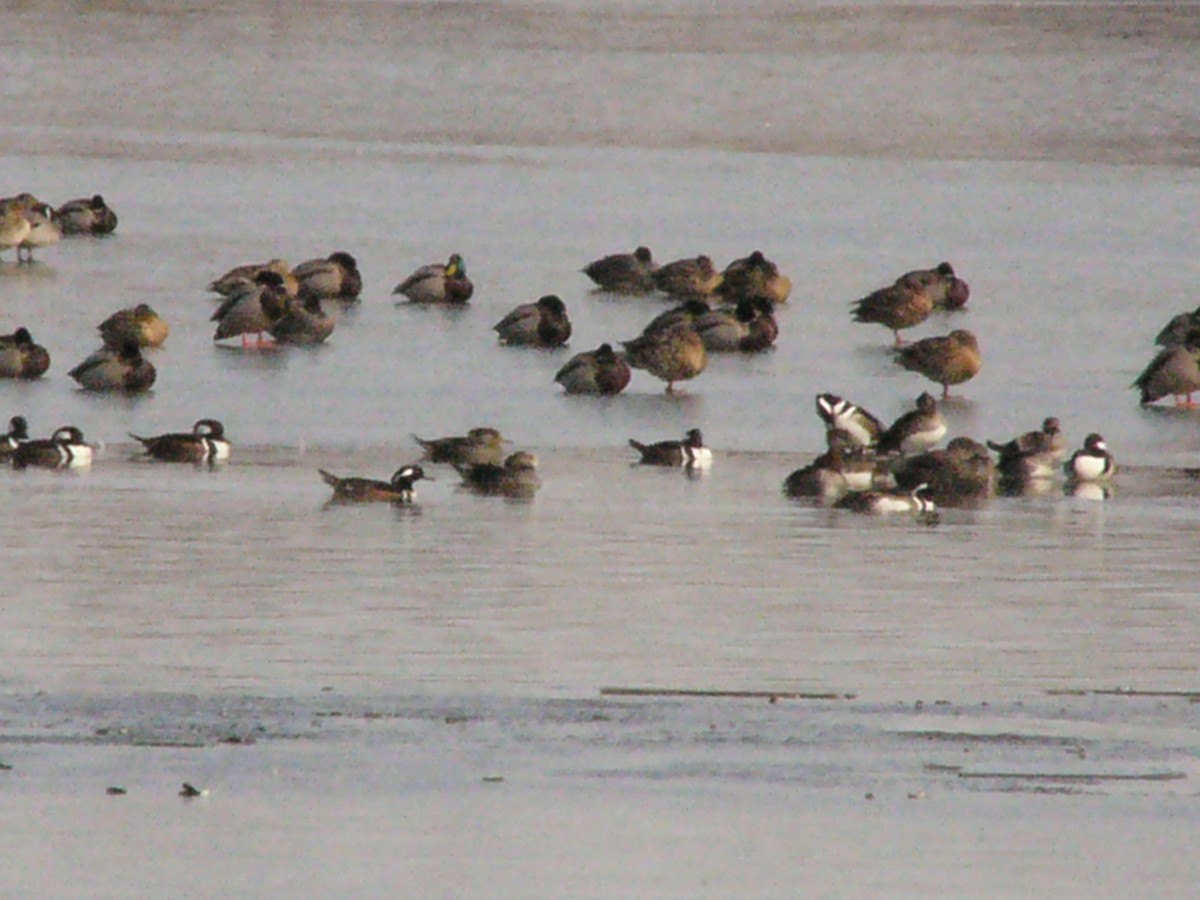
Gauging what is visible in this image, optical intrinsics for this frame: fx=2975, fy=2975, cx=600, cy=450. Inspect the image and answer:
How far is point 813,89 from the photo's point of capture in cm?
4606

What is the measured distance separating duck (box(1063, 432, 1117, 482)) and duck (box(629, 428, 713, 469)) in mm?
1884

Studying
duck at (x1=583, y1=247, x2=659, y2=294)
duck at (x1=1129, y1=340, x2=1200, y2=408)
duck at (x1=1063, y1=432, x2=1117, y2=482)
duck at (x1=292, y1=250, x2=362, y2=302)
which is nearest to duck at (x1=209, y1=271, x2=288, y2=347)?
duck at (x1=292, y1=250, x2=362, y2=302)

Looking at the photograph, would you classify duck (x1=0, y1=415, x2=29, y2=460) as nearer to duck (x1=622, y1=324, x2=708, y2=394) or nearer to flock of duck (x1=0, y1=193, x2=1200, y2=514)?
flock of duck (x1=0, y1=193, x2=1200, y2=514)

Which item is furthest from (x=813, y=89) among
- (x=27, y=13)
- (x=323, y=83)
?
(x=27, y=13)

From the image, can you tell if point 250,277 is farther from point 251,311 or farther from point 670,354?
point 670,354

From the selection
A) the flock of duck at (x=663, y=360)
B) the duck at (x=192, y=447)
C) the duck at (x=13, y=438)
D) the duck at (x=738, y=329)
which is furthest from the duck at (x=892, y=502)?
the duck at (x=738, y=329)

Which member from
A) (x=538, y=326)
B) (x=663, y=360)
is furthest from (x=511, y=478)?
(x=538, y=326)

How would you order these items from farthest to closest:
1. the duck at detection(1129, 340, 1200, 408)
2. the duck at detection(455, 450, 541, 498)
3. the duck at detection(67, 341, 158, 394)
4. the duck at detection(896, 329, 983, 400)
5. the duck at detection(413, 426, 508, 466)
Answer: the duck at detection(896, 329, 983, 400) < the duck at detection(67, 341, 158, 394) < the duck at detection(1129, 340, 1200, 408) < the duck at detection(413, 426, 508, 466) < the duck at detection(455, 450, 541, 498)

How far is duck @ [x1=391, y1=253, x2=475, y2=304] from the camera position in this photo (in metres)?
22.8

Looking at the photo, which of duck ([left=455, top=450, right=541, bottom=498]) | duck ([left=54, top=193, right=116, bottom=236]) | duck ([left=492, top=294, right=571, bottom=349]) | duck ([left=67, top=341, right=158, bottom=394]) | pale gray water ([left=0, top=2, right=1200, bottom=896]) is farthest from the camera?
duck ([left=54, top=193, right=116, bottom=236])

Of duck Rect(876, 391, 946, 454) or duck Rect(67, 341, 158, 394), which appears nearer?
duck Rect(876, 391, 946, 454)

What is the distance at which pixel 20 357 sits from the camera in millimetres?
18422

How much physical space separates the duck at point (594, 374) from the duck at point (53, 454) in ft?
13.5

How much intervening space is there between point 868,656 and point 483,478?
461cm
